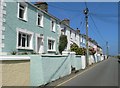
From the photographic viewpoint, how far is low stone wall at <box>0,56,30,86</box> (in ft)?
29.4

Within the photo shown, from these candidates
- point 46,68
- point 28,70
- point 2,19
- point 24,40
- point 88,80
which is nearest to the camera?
point 28,70

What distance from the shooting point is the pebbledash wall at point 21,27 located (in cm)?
1697

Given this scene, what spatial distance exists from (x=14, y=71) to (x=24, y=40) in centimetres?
1083

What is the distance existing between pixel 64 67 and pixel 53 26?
440 inches

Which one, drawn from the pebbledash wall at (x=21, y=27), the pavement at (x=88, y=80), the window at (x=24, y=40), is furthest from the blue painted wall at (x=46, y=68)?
the window at (x=24, y=40)

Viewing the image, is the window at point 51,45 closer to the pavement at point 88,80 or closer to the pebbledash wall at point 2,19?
the pavement at point 88,80

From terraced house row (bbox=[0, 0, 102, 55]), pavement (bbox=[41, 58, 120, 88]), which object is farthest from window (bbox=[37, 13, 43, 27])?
pavement (bbox=[41, 58, 120, 88])

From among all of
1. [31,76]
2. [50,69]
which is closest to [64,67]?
[50,69]

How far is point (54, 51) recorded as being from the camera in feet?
90.6

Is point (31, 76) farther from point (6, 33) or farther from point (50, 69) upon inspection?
point (6, 33)

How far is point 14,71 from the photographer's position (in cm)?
964

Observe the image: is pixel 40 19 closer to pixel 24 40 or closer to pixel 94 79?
pixel 24 40

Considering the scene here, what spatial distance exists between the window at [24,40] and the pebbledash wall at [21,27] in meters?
0.21

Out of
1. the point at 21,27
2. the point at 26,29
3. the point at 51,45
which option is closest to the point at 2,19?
the point at 21,27
